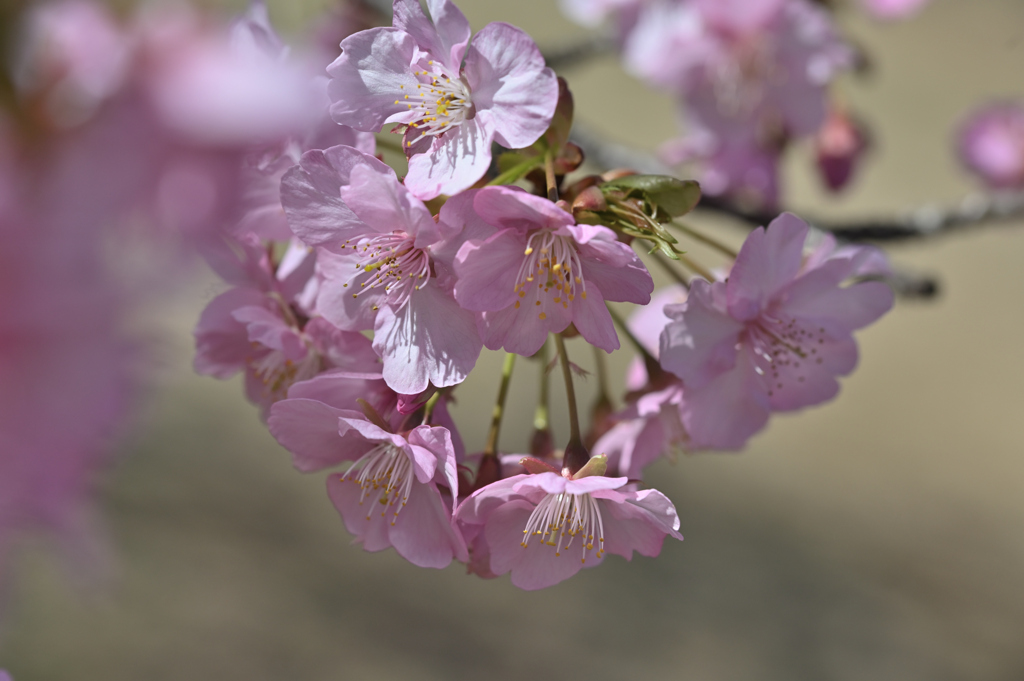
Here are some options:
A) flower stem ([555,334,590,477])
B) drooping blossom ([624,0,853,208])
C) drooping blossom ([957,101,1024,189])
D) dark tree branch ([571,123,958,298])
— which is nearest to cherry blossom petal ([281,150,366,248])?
flower stem ([555,334,590,477])

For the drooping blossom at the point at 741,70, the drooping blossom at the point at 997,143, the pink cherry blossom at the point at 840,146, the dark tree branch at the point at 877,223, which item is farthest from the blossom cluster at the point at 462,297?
the drooping blossom at the point at 997,143

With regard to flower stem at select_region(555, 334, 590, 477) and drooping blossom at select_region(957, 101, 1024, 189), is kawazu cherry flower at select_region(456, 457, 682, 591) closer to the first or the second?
flower stem at select_region(555, 334, 590, 477)

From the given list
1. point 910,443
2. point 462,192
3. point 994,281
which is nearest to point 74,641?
point 462,192

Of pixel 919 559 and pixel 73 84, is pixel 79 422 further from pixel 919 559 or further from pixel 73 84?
pixel 919 559

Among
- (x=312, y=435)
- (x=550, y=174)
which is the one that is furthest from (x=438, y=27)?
(x=312, y=435)

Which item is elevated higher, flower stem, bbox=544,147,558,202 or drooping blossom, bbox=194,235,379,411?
flower stem, bbox=544,147,558,202

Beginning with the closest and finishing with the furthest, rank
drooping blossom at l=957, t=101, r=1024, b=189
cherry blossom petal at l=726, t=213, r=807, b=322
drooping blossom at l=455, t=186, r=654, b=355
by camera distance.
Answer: drooping blossom at l=455, t=186, r=654, b=355 < cherry blossom petal at l=726, t=213, r=807, b=322 < drooping blossom at l=957, t=101, r=1024, b=189
